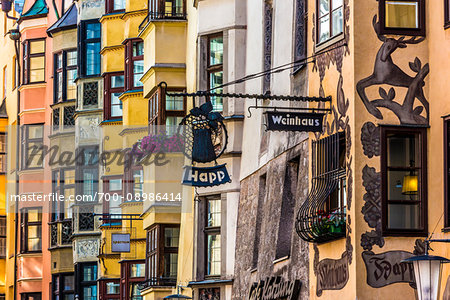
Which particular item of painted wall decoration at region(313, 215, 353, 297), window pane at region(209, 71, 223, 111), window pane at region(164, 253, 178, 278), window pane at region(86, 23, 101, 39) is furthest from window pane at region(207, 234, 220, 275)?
window pane at region(86, 23, 101, 39)

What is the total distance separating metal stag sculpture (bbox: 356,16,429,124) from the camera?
62.4 feet

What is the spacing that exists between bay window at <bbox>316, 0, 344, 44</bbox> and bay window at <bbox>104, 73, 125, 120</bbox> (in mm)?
20255

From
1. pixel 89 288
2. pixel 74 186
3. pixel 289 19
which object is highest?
pixel 289 19

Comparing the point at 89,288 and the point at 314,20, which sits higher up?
the point at 314,20

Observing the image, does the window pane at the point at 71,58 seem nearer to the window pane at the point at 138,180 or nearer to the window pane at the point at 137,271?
the window pane at the point at 138,180

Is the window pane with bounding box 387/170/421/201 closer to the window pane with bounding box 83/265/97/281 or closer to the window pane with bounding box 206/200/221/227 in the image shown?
the window pane with bounding box 206/200/221/227

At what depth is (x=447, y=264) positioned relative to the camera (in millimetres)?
18062

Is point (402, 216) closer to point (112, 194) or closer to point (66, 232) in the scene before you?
point (112, 194)

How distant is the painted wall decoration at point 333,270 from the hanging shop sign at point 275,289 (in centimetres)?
160

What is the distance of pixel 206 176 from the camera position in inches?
1008

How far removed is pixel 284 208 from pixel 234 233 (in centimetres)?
403

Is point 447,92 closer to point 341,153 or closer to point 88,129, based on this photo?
point 341,153

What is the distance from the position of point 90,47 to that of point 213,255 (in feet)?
52.9

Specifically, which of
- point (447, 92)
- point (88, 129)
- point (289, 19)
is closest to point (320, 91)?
point (447, 92)
